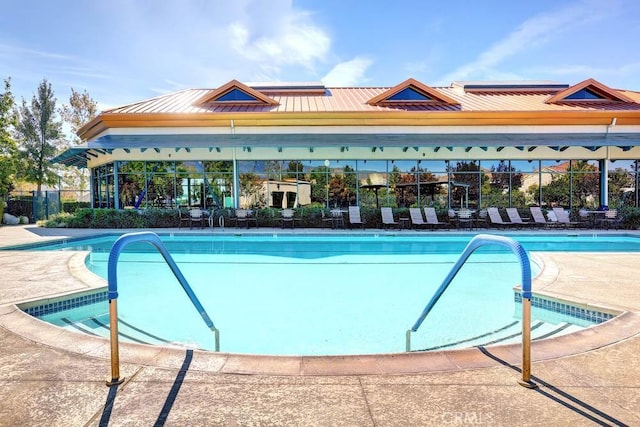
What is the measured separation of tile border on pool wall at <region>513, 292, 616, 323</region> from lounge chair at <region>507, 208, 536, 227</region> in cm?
1125

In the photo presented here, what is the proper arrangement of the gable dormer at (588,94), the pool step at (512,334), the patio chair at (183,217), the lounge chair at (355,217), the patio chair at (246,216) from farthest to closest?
the gable dormer at (588,94) → the patio chair at (183,217) → the patio chair at (246,216) → the lounge chair at (355,217) → the pool step at (512,334)

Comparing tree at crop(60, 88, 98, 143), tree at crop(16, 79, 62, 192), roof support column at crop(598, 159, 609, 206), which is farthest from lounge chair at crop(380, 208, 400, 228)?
tree at crop(60, 88, 98, 143)

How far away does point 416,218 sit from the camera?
14820 millimetres

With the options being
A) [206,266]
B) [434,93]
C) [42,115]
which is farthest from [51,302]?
[42,115]

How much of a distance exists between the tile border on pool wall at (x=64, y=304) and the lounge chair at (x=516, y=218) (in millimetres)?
14484

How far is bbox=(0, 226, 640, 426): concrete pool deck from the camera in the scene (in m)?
2.11

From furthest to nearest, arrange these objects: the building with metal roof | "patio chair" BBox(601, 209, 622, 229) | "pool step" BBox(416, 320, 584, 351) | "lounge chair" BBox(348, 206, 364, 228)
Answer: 1. the building with metal roof
2. "lounge chair" BBox(348, 206, 364, 228)
3. "patio chair" BBox(601, 209, 622, 229)
4. "pool step" BBox(416, 320, 584, 351)

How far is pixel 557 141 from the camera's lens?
14.2 meters

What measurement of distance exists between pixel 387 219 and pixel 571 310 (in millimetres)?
10341

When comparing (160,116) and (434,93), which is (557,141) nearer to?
(434,93)

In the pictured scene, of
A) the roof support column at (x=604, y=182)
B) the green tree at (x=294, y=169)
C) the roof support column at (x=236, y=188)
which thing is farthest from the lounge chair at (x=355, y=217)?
the roof support column at (x=604, y=182)

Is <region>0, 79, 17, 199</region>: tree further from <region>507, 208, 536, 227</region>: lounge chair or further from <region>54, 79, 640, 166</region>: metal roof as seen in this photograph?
<region>507, 208, 536, 227</region>: lounge chair

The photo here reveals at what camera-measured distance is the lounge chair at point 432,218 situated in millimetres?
14664

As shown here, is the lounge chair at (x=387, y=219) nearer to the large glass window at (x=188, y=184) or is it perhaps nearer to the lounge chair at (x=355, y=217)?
the lounge chair at (x=355, y=217)
